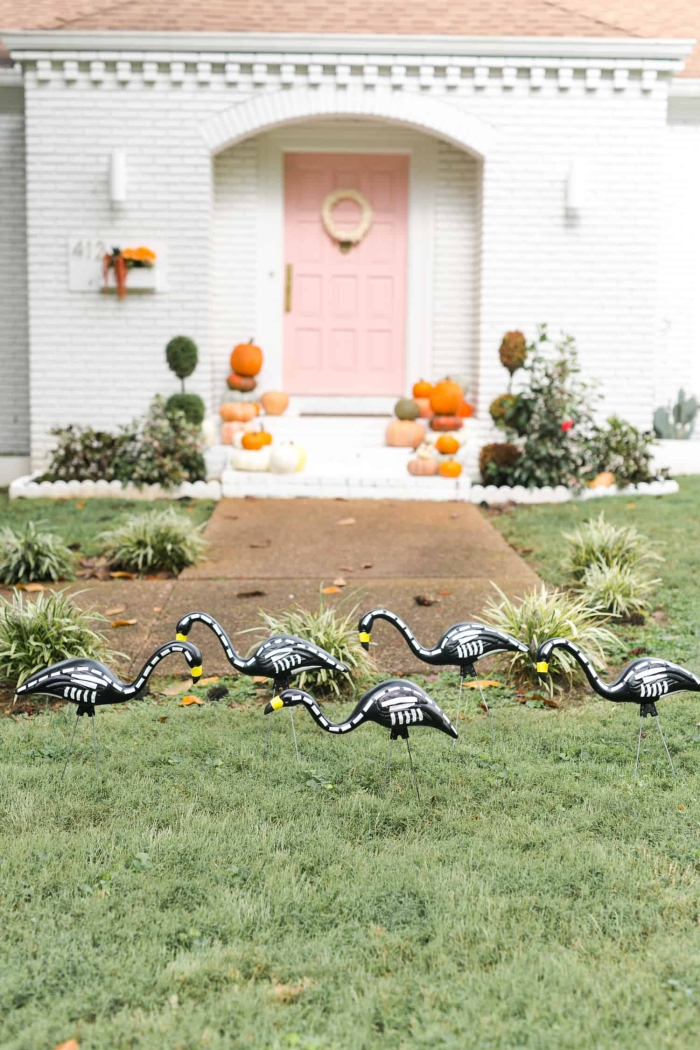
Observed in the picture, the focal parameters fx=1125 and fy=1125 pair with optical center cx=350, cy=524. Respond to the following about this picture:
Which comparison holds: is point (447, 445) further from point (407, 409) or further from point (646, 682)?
point (646, 682)

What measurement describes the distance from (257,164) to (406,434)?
317 centimetres

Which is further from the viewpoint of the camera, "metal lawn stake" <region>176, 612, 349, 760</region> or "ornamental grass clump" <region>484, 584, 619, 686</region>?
"ornamental grass clump" <region>484, 584, 619, 686</region>

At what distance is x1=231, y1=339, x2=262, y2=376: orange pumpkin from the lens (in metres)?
11.0

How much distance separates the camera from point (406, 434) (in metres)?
10.7

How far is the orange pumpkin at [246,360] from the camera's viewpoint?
11.0 meters

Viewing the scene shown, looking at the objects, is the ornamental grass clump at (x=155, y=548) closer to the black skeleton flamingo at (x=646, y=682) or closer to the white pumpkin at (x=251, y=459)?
the white pumpkin at (x=251, y=459)

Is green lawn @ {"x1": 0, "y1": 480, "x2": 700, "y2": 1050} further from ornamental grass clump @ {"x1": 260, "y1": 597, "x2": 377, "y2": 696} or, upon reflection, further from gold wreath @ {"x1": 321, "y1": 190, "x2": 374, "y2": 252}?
gold wreath @ {"x1": 321, "y1": 190, "x2": 374, "y2": 252}

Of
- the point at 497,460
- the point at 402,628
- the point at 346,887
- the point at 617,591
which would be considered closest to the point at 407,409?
the point at 497,460

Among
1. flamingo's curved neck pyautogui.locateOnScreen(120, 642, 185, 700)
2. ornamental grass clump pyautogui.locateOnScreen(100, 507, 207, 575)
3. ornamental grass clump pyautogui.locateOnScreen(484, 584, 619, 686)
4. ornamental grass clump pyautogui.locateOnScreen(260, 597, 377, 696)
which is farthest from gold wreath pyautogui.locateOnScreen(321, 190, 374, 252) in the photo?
flamingo's curved neck pyautogui.locateOnScreen(120, 642, 185, 700)

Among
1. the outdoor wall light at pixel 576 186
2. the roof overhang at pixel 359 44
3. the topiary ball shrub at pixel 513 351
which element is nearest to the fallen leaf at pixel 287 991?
the topiary ball shrub at pixel 513 351

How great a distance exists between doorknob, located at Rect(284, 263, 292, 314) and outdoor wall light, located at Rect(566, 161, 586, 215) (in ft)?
9.44

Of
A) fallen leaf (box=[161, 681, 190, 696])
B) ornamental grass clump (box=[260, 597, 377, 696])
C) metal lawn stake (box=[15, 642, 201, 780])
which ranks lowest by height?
fallen leaf (box=[161, 681, 190, 696])

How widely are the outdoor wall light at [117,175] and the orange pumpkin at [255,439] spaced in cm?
245

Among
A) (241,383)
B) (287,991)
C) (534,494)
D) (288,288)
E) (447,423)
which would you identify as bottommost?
(287,991)
